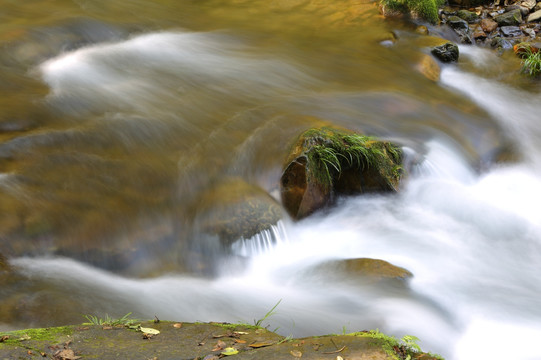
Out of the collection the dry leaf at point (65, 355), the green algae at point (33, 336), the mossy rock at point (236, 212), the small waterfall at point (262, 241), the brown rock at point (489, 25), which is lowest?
the dry leaf at point (65, 355)

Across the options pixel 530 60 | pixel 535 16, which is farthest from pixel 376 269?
pixel 535 16

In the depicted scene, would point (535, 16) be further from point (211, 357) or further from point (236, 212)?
point (211, 357)

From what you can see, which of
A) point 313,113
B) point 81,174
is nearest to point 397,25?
point 313,113

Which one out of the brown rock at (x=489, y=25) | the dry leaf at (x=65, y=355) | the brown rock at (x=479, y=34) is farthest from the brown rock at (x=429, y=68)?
the dry leaf at (x=65, y=355)

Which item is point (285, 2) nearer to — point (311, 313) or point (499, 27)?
point (499, 27)

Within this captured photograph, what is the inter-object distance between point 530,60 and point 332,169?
4839 millimetres

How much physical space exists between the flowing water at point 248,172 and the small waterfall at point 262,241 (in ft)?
0.05

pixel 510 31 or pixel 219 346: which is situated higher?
pixel 510 31

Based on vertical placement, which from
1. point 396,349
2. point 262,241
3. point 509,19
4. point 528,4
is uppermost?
point 528,4

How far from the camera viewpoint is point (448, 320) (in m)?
4.19

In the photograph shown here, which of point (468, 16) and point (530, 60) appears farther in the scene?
point (468, 16)

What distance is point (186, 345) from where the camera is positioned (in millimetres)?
2812

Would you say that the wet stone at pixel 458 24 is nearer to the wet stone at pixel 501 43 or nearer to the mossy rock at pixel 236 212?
the wet stone at pixel 501 43

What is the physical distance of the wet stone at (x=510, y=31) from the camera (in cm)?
959
